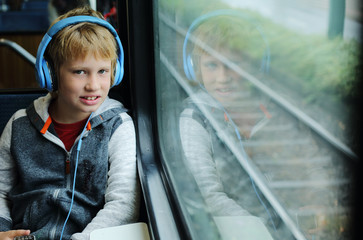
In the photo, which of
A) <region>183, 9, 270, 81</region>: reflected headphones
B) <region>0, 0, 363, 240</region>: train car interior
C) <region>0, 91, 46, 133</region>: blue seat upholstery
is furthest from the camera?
<region>0, 91, 46, 133</region>: blue seat upholstery

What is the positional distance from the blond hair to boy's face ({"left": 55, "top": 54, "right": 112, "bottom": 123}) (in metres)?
0.02

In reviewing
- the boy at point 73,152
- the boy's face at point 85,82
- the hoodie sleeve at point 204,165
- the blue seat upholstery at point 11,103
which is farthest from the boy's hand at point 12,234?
the blue seat upholstery at point 11,103

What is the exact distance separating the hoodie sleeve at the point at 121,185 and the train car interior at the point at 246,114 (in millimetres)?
50

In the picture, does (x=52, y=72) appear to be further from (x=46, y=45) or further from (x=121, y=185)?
(x=121, y=185)

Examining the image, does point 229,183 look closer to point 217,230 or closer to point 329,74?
point 217,230

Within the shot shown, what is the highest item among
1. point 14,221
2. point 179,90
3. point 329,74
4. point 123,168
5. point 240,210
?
point 329,74

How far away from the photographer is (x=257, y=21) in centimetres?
80

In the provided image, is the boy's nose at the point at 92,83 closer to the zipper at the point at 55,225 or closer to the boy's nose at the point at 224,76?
the zipper at the point at 55,225

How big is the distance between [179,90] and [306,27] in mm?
821

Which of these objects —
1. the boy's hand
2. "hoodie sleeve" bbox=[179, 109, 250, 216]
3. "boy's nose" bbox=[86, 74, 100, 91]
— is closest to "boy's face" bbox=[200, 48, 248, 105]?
"hoodie sleeve" bbox=[179, 109, 250, 216]

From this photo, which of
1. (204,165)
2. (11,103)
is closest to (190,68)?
(204,165)

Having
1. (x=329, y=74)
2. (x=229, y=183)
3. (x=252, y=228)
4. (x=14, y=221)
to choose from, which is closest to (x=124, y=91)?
(x=14, y=221)

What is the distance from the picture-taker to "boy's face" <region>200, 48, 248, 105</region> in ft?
3.18

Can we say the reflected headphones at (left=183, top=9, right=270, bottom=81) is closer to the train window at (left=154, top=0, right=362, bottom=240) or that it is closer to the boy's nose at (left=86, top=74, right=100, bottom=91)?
the train window at (left=154, top=0, right=362, bottom=240)
